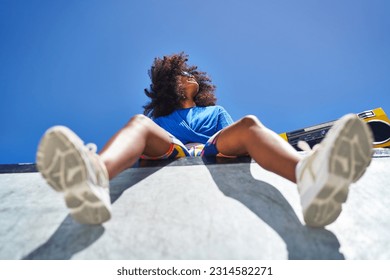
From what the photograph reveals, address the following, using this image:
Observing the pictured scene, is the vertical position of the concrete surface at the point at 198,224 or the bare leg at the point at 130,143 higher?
the bare leg at the point at 130,143

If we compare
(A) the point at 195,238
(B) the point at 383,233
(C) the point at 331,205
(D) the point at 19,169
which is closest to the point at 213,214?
(A) the point at 195,238

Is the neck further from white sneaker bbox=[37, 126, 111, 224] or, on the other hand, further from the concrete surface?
white sneaker bbox=[37, 126, 111, 224]

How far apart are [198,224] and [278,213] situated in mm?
210

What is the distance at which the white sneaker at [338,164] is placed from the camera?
525mm

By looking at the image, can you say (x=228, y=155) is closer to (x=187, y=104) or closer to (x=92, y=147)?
(x=92, y=147)

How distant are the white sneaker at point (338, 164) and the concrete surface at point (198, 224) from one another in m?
0.10

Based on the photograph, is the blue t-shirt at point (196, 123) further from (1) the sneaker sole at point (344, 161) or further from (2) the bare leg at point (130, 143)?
(1) the sneaker sole at point (344, 161)

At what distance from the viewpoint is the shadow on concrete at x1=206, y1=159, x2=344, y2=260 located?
1.85 feet

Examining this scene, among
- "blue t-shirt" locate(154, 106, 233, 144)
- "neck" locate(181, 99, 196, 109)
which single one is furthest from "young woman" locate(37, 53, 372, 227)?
"neck" locate(181, 99, 196, 109)

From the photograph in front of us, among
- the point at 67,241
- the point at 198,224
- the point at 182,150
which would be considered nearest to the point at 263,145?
the point at 198,224

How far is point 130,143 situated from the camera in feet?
2.53

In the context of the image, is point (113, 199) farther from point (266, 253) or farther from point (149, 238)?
point (266, 253)

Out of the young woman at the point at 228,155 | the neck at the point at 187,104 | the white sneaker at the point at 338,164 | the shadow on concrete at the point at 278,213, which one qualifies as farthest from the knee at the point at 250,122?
the neck at the point at 187,104
